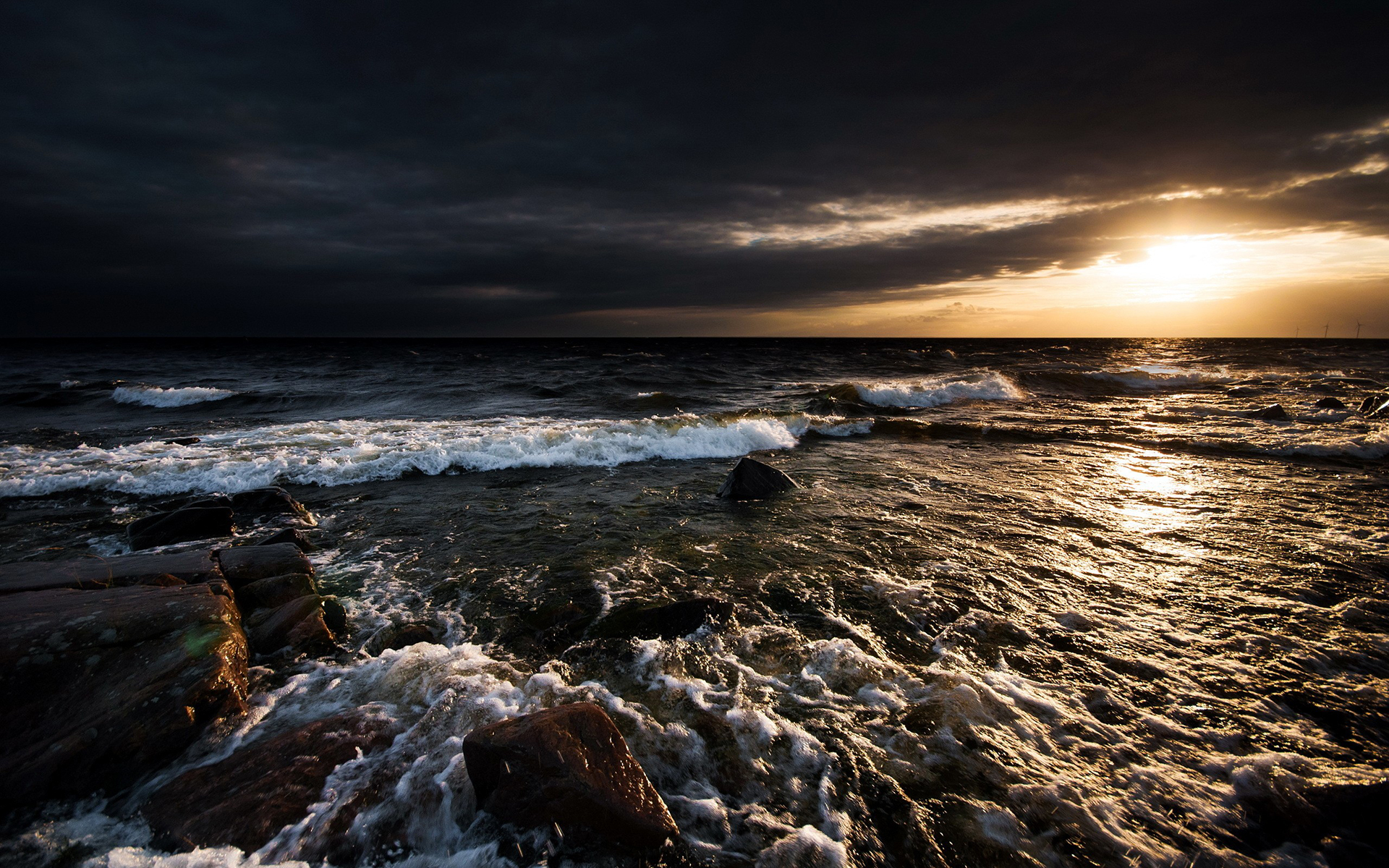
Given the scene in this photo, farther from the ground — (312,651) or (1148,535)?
(1148,535)

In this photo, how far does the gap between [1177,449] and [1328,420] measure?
799 cm

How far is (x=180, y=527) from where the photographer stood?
7785mm

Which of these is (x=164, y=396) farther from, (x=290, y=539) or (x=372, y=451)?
(x=290, y=539)

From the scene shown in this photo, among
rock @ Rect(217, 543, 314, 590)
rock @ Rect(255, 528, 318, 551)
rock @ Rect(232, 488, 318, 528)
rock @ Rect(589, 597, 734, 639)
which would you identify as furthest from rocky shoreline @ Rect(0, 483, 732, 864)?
rock @ Rect(232, 488, 318, 528)

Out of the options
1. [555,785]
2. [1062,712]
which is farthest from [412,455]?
[1062,712]

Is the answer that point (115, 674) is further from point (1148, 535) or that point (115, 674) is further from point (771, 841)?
point (1148, 535)

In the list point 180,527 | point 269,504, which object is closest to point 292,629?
point 180,527

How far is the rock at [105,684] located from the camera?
3.41 meters

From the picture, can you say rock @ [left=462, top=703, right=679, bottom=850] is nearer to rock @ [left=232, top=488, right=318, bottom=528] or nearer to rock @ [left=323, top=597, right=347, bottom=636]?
rock @ [left=323, top=597, right=347, bottom=636]

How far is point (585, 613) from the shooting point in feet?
18.4

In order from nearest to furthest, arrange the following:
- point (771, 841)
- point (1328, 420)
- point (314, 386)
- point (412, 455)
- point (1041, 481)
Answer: point (771, 841) → point (1041, 481) → point (412, 455) → point (1328, 420) → point (314, 386)

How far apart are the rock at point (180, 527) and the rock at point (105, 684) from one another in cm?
358

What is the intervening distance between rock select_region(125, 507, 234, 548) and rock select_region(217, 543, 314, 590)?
2314 millimetres

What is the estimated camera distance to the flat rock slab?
4.92 metres
